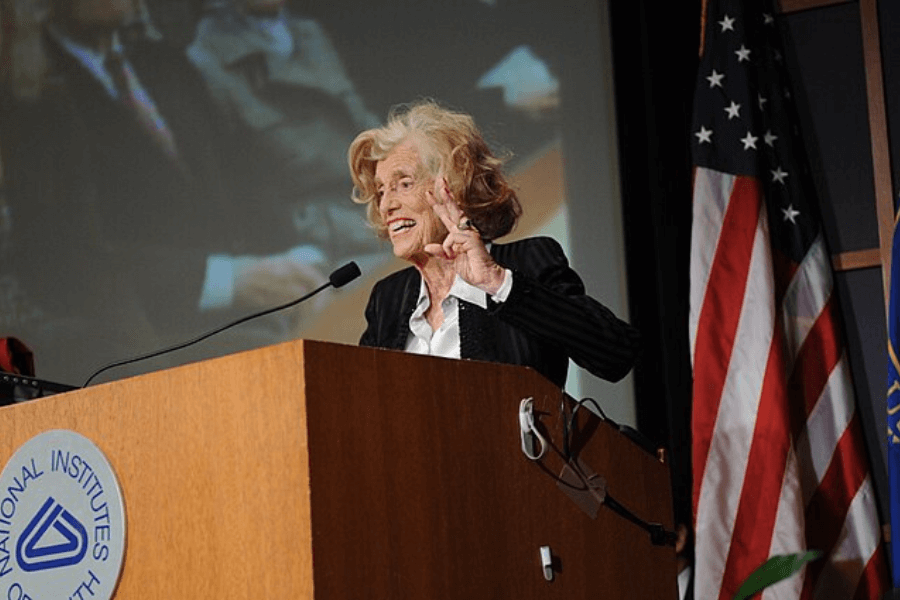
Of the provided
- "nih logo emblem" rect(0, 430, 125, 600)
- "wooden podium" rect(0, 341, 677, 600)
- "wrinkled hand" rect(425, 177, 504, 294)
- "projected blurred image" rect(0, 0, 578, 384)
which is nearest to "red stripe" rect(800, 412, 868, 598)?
"projected blurred image" rect(0, 0, 578, 384)

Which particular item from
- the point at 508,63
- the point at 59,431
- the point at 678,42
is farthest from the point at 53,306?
the point at 59,431

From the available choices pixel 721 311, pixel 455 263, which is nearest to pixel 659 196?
pixel 721 311

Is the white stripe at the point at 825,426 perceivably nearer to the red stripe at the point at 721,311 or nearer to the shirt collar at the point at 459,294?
the red stripe at the point at 721,311

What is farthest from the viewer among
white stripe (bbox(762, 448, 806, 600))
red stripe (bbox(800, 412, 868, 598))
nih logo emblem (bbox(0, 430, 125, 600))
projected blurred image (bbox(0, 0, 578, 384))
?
projected blurred image (bbox(0, 0, 578, 384))

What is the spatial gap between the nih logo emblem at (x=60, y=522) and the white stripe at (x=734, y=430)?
2.19 m

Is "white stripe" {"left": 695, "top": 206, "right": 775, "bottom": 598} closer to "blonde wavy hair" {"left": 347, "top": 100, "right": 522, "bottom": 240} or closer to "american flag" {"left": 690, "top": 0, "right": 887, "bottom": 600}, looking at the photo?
"american flag" {"left": 690, "top": 0, "right": 887, "bottom": 600}

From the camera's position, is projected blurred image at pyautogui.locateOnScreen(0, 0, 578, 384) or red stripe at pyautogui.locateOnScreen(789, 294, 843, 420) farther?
projected blurred image at pyautogui.locateOnScreen(0, 0, 578, 384)

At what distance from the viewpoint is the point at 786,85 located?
12.9ft

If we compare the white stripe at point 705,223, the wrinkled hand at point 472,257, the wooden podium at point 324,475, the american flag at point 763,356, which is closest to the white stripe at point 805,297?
the american flag at point 763,356

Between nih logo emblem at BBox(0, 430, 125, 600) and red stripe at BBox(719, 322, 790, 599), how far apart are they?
2.22 meters

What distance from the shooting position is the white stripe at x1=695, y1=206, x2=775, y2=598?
3643mm

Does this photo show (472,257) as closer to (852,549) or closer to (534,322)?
(534,322)

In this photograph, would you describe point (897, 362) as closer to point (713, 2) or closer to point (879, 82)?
point (879, 82)

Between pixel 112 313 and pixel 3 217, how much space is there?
0.69m
